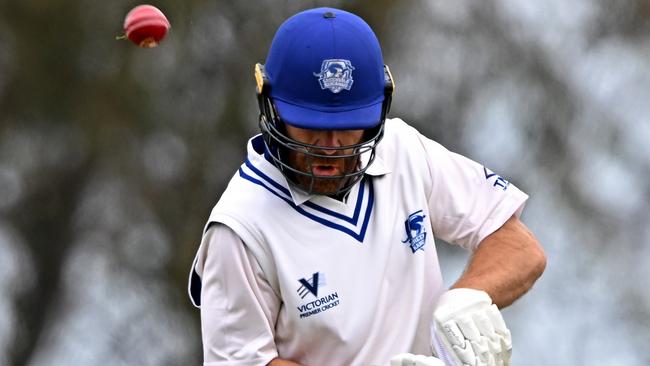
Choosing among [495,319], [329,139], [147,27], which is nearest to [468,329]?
[495,319]

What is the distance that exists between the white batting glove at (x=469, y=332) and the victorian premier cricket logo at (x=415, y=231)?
1.06 feet

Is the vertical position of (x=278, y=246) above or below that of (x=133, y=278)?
above

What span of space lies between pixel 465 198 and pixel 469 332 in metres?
0.68

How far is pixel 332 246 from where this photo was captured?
6176 millimetres

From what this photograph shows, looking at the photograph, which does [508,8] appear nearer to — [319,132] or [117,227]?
[117,227]

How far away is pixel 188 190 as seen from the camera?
12797 millimetres

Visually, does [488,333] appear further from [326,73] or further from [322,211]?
[326,73]

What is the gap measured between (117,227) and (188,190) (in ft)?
1.81

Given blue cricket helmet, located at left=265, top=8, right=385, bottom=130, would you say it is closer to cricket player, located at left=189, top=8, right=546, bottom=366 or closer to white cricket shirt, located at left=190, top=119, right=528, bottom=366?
cricket player, located at left=189, top=8, right=546, bottom=366

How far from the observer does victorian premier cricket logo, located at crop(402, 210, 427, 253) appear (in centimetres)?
627

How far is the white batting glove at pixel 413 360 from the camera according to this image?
18.9 ft

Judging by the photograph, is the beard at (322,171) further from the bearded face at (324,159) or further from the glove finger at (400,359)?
the glove finger at (400,359)

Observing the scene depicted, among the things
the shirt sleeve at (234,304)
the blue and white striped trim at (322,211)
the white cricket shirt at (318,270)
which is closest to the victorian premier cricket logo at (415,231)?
the white cricket shirt at (318,270)

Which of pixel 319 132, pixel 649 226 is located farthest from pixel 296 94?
pixel 649 226
